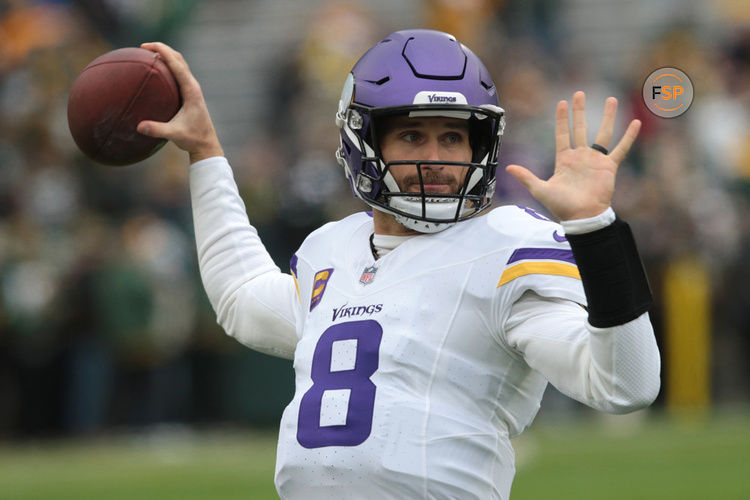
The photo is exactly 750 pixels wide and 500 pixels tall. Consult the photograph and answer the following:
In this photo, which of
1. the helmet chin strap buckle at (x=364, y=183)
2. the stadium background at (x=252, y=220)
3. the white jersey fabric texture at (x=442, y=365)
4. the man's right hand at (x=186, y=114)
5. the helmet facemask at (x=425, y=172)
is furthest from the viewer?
the stadium background at (x=252, y=220)

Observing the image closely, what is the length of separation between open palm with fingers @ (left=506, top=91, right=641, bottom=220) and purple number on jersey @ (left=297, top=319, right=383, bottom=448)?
0.53 meters

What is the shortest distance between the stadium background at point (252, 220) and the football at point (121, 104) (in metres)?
5.49

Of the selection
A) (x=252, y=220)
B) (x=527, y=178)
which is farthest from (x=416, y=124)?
(x=252, y=220)

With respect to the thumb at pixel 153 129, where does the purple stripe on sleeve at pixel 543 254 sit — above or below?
below

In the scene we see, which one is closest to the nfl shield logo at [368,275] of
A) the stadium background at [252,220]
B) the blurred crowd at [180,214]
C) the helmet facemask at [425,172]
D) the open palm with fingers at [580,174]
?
the helmet facemask at [425,172]

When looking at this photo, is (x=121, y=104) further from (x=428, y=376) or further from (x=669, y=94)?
(x=669, y=94)

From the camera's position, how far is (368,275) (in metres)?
3.18

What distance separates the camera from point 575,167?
2.77 meters

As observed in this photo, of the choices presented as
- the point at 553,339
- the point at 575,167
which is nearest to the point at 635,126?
the point at 575,167

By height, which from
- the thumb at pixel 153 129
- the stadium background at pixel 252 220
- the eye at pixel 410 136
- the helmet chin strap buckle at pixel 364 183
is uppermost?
the eye at pixel 410 136

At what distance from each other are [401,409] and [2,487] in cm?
576

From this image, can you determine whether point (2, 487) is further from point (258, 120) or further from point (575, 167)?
point (575, 167)

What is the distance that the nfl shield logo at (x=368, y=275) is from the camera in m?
3.17

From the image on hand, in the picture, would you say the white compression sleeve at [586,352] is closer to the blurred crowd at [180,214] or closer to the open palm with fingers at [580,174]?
the open palm with fingers at [580,174]
